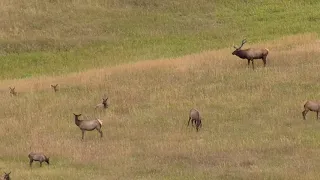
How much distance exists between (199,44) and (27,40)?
12.0m

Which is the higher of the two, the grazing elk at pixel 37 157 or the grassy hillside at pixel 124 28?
the grassy hillside at pixel 124 28

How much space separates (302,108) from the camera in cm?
2786

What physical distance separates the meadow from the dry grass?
0.04 m

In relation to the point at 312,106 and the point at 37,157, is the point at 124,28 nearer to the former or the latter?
the point at 312,106

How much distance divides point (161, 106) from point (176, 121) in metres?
2.12

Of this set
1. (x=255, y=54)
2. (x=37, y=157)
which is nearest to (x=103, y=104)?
(x=37, y=157)

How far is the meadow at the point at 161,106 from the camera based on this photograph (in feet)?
73.7

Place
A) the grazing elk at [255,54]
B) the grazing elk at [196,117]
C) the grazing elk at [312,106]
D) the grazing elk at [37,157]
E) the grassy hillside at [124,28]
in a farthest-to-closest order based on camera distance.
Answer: the grassy hillside at [124,28] → the grazing elk at [255,54] → the grazing elk at [312,106] → the grazing elk at [196,117] → the grazing elk at [37,157]

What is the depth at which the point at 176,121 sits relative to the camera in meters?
27.5

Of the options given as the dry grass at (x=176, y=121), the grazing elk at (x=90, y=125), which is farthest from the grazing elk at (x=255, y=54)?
the grazing elk at (x=90, y=125)

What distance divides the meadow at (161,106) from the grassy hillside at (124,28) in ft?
0.56

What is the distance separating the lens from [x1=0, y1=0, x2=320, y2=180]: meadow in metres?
22.5

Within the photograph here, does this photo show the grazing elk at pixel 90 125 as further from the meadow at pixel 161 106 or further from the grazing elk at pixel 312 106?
the grazing elk at pixel 312 106

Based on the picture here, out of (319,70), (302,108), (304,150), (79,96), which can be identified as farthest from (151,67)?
(304,150)
